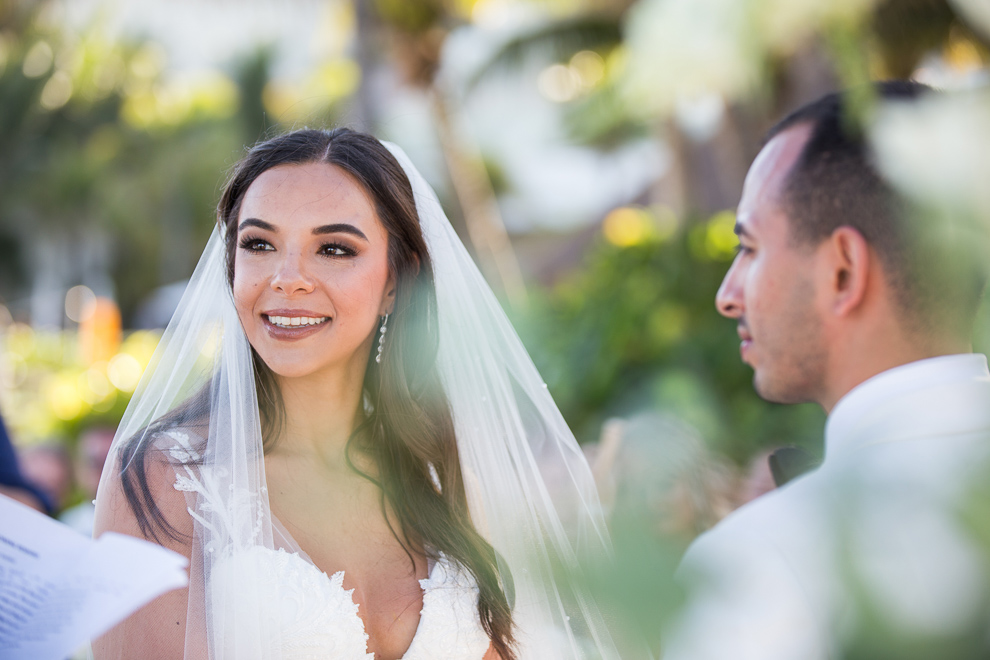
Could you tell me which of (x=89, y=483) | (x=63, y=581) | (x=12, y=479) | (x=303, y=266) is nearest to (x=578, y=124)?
(x=89, y=483)

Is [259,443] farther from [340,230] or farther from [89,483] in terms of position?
[89,483]

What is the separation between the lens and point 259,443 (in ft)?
7.45

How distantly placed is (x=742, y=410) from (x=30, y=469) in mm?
5478

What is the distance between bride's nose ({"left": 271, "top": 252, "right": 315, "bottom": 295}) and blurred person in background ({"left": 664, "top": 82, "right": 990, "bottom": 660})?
1.17 metres

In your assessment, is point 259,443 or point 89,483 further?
point 89,483

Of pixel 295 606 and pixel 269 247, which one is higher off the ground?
pixel 269 247

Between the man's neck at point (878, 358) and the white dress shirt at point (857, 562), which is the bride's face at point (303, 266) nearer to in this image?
the man's neck at point (878, 358)

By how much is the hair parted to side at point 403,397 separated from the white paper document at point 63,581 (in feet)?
2.63

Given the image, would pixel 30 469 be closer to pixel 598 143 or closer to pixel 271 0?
pixel 271 0

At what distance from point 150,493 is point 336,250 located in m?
0.87

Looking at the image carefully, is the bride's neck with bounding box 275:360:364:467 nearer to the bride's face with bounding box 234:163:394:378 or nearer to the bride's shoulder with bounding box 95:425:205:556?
the bride's face with bounding box 234:163:394:378

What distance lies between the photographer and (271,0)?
38.0 ft

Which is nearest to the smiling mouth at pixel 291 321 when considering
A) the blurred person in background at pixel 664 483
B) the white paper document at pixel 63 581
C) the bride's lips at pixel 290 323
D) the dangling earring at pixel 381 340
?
the bride's lips at pixel 290 323

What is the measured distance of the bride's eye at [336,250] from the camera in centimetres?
239
